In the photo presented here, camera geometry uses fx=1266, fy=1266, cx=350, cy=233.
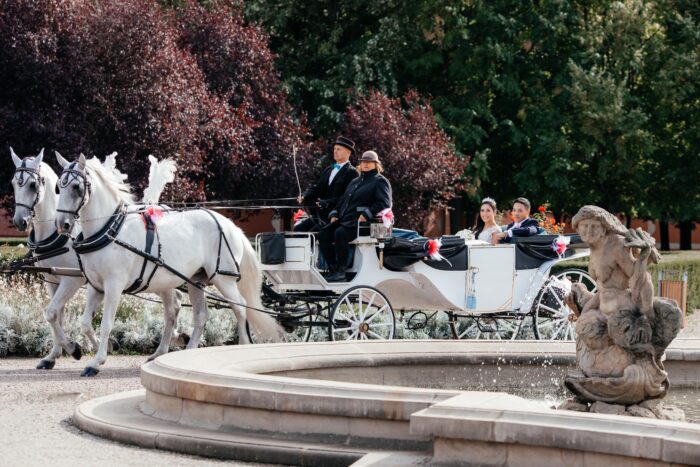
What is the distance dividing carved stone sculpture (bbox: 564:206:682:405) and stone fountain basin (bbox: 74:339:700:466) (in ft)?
3.07

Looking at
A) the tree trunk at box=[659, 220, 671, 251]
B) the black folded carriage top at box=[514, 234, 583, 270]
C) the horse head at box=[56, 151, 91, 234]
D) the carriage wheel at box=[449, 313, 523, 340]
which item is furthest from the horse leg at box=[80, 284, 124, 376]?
the tree trunk at box=[659, 220, 671, 251]

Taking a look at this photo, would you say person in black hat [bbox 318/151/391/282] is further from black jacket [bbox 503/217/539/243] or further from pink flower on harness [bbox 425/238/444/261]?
black jacket [bbox 503/217/539/243]

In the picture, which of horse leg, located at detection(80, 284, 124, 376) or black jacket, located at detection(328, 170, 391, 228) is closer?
horse leg, located at detection(80, 284, 124, 376)

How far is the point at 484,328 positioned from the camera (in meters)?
14.2

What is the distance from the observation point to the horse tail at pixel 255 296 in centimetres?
1330

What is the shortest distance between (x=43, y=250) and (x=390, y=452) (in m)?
7.02

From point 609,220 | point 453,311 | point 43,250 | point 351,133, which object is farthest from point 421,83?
point 609,220

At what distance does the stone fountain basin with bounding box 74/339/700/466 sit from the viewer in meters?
5.91

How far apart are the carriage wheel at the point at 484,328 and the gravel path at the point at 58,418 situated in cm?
374

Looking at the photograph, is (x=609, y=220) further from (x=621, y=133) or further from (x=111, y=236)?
(x=621, y=133)

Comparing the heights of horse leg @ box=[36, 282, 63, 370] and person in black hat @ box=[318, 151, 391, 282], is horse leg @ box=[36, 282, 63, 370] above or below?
below

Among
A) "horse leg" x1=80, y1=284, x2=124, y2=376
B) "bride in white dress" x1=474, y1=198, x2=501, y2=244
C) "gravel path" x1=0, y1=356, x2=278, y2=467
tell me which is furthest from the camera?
"bride in white dress" x1=474, y1=198, x2=501, y2=244

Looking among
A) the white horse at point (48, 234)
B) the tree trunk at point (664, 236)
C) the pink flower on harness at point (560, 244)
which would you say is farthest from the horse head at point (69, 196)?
the tree trunk at point (664, 236)

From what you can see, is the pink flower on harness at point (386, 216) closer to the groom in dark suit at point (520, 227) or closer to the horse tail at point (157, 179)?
the groom in dark suit at point (520, 227)
